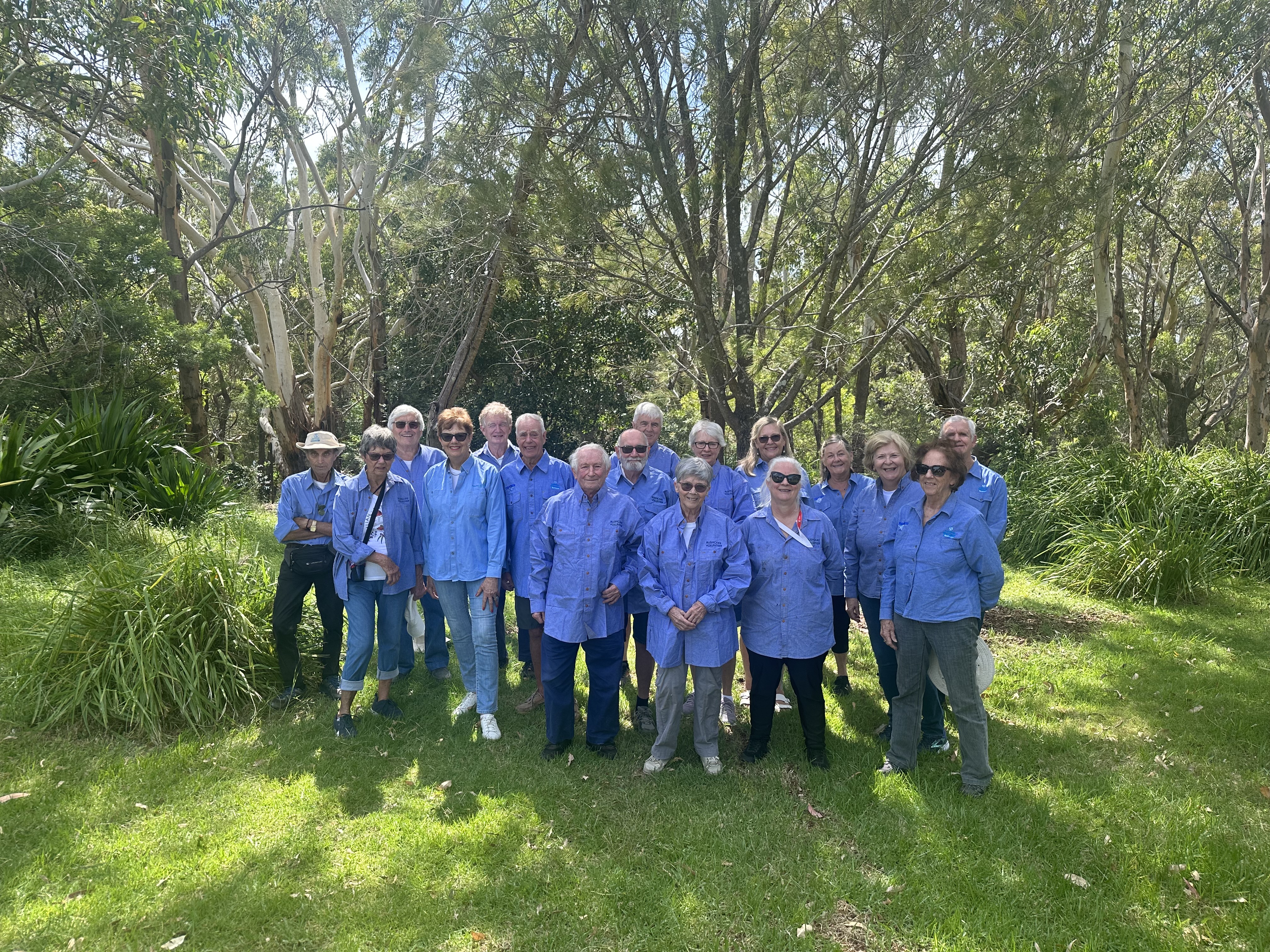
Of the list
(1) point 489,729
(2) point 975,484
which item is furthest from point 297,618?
(2) point 975,484

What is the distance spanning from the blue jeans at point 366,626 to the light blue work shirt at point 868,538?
2.87 metres

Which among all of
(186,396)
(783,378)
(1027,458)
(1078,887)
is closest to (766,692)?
(1078,887)

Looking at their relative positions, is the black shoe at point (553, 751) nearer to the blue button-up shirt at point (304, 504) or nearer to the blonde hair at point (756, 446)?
the blue button-up shirt at point (304, 504)

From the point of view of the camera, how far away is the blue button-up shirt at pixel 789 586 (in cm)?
411

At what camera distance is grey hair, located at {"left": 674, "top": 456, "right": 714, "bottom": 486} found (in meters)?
4.07

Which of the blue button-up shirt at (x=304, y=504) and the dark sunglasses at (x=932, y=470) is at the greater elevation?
the dark sunglasses at (x=932, y=470)

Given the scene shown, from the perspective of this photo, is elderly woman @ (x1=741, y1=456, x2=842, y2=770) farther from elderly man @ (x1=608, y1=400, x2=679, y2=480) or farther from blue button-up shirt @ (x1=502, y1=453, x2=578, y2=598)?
blue button-up shirt @ (x1=502, y1=453, x2=578, y2=598)

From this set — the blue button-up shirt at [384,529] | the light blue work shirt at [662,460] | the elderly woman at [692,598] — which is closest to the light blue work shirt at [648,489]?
the light blue work shirt at [662,460]

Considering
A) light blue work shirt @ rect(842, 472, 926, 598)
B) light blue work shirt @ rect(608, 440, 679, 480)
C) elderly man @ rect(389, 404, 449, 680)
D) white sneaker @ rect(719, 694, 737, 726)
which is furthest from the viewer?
elderly man @ rect(389, 404, 449, 680)

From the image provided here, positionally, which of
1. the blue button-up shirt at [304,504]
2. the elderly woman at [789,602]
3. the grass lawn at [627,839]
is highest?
the blue button-up shirt at [304,504]

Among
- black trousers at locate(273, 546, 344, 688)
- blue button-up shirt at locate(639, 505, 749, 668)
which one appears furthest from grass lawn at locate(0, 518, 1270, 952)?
blue button-up shirt at locate(639, 505, 749, 668)

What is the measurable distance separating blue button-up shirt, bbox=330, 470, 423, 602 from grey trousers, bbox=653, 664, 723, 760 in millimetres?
1808

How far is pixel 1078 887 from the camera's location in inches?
127

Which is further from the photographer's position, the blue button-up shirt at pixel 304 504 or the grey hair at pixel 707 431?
the grey hair at pixel 707 431
